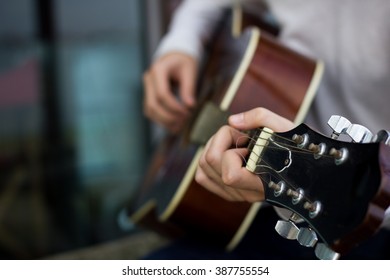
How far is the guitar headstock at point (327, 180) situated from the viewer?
383 mm

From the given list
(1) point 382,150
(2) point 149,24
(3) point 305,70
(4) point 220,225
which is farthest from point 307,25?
(2) point 149,24

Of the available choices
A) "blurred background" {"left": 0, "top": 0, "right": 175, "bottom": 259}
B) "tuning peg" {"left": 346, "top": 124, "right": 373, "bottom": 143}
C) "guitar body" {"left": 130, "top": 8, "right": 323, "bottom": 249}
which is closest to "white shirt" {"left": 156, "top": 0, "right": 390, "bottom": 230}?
"guitar body" {"left": 130, "top": 8, "right": 323, "bottom": 249}

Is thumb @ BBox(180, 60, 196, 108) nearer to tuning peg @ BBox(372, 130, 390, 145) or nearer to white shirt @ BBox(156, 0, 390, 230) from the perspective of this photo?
white shirt @ BBox(156, 0, 390, 230)

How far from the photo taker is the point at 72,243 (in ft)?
5.40

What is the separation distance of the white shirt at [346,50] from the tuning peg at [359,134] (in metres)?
0.13

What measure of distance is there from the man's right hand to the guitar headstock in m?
0.46

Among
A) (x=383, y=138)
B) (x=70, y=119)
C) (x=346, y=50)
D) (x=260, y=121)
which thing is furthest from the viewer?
(x=70, y=119)

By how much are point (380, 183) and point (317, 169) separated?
7 centimetres

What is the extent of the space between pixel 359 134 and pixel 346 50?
0.97 feet

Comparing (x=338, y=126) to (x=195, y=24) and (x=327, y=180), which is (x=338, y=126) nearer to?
(x=327, y=180)

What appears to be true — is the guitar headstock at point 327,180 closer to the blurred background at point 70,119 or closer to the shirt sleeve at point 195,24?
the shirt sleeve at point 195,24

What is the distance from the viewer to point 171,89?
985 millimetres

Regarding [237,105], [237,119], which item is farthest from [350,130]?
[237,105]
